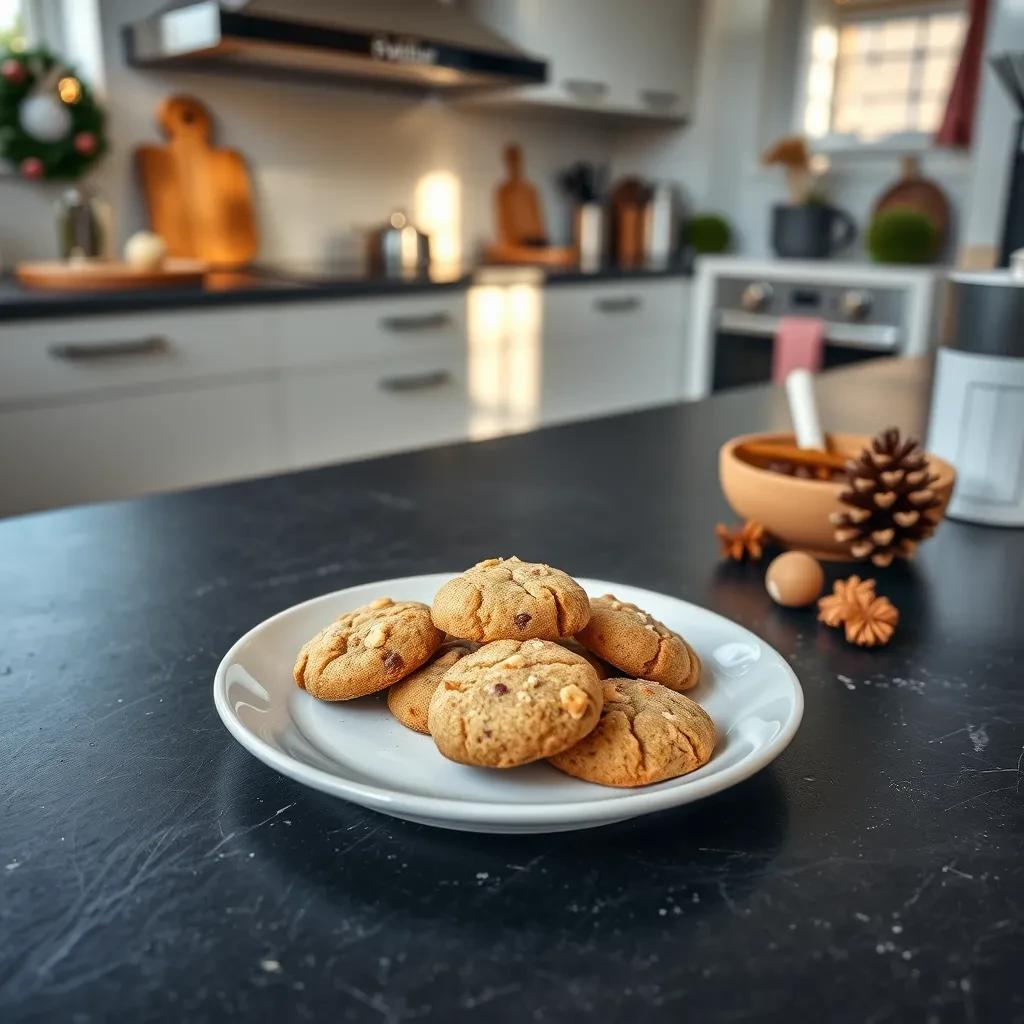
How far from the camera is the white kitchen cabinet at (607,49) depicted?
3.35 m

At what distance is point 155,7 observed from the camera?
283cm

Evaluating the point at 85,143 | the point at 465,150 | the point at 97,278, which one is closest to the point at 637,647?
the point at 97,278

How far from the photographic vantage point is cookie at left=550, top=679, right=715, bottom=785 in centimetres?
49

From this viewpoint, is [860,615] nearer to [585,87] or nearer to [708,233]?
[585,87]

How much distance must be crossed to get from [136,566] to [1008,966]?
725mm

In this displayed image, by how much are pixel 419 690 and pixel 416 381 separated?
2.37 m

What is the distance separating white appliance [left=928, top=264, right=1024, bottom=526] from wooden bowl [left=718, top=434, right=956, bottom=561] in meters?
0.08

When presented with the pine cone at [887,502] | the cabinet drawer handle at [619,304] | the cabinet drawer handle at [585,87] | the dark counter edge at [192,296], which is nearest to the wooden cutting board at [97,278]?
the dark counter edge at [192,296]

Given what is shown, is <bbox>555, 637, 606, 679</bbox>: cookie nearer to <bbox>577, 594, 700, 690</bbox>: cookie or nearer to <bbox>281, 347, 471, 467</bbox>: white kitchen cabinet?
<bbox>577, 594, 700, 690</bbox>: cookie

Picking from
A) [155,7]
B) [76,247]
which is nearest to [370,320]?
[76,247]

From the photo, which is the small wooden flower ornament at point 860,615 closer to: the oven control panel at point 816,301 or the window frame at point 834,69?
the oven control panel at point 816,301

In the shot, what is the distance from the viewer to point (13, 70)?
8.37ft

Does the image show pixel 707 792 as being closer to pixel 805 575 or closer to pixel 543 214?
pixel 805 575

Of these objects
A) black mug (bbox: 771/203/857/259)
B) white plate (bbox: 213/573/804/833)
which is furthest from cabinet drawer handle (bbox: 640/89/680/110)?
white plate (bbox: 213/573/804/833)
